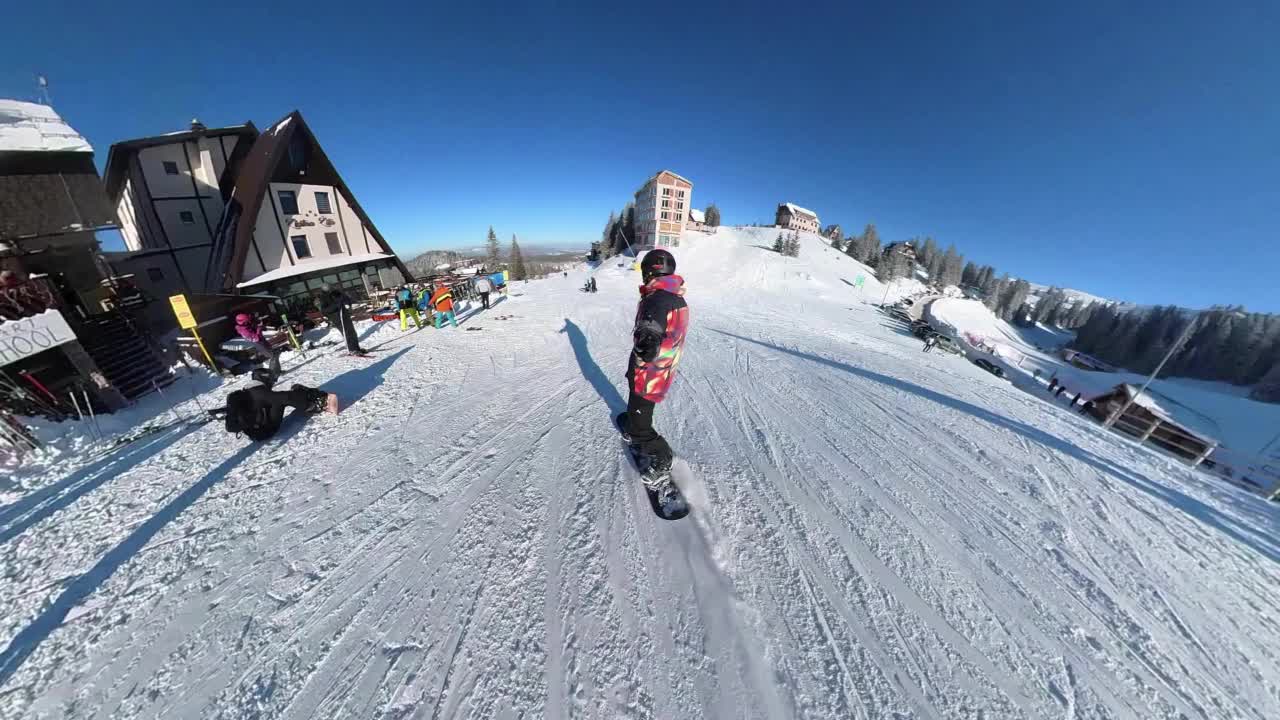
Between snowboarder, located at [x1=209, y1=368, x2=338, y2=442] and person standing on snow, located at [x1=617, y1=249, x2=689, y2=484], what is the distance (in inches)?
209

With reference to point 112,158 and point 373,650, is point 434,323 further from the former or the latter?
point 112,158

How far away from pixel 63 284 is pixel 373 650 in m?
14.0

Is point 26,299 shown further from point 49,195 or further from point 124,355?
point 49,195

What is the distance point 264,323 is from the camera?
1181 centimetres

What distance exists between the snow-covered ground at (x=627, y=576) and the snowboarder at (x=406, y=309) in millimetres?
6306

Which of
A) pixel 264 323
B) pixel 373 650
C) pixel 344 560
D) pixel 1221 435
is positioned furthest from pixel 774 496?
pixel 1221 435

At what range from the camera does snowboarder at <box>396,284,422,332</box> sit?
37.3 ft

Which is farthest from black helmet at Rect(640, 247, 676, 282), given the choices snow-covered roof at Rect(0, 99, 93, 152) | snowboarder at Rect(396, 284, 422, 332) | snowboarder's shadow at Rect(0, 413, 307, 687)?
snow-covered roof at Rect(0, 99, 93, 152)

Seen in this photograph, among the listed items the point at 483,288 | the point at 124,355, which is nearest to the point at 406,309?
the point at 483,288

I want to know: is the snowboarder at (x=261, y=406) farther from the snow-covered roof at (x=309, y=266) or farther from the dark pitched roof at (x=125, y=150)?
the dark pitched roof at (x=125, y=150)

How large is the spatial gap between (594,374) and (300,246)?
15297 millimetres

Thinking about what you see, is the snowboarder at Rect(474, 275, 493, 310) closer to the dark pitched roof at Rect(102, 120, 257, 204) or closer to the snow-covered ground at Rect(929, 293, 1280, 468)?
the dark pitched roof at Rect(102, 120, 257, 204)

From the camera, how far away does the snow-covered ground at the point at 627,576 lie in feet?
8.04

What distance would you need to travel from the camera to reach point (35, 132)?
8.44m
